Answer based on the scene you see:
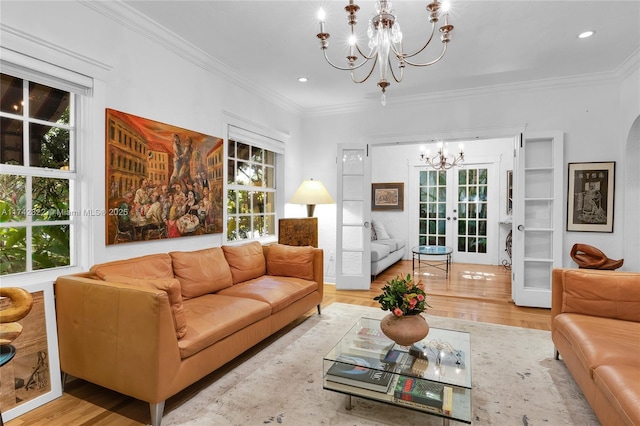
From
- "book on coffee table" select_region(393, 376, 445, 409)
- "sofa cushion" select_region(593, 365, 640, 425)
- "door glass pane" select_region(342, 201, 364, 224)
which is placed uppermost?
"door glass pane" select_region(342, 201, 364, 224)

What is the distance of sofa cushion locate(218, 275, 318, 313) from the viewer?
117 inches

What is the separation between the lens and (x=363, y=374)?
2043mm

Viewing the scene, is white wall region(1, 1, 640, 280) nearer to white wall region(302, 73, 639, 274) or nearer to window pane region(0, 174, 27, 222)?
white wall region(302, 73, 639, 274)

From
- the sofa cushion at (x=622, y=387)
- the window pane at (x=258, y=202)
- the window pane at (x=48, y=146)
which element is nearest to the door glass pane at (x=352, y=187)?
the window pane at (x=258, y=202)

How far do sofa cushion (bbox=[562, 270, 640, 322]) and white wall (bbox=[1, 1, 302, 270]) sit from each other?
3.27 metres

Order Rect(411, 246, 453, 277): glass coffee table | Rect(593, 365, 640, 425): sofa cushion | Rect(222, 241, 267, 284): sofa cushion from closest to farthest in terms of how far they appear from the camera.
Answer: Rect(593, 365, 640, 425): sofa cushion → Rect(222, 241, 267, 284): sofa cushion → Rect(411, 246, 453, 277): glass coffee table

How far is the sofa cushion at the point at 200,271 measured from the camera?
113 inches

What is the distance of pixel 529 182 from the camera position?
435 centimetres

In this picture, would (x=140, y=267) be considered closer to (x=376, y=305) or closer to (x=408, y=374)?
(x=408, y=374)

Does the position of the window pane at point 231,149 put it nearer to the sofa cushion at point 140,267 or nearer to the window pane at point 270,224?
the window pane at point 270,224

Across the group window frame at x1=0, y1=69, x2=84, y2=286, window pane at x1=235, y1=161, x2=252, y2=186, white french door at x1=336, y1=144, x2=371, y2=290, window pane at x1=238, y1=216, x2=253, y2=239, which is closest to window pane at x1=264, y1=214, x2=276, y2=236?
window pane at x1=238, y1=216, x2=253, y2=239

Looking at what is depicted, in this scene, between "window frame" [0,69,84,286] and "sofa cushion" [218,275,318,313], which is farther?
"sofa cushion" [218,275,318,313]

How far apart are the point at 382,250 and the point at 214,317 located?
3942 millimetres

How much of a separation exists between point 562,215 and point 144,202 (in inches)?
181
